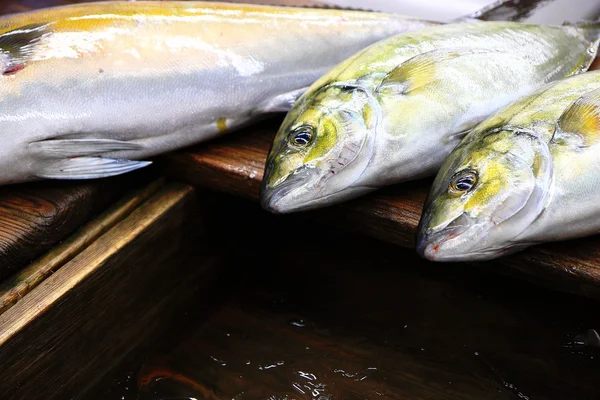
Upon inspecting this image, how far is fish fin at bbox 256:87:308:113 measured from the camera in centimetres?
234

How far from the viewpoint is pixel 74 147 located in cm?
214

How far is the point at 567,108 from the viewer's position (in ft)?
5.72

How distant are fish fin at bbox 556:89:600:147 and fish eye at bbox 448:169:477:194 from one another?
0.25m

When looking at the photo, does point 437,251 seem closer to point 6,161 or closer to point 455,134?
point 455,134

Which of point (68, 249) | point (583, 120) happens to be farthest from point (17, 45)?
point (583, 120)

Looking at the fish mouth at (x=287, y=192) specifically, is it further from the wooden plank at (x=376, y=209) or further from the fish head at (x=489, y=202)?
the fish head at (x=489, y=202)

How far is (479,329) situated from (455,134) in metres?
0.71

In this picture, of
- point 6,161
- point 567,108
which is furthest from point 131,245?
point 567,108

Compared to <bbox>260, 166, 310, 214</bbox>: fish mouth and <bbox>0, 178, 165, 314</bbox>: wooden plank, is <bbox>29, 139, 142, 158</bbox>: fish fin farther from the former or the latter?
<bbox>260, 166, 310, 214</bbox>: fish mouth

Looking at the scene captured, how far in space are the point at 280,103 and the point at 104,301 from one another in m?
0.88

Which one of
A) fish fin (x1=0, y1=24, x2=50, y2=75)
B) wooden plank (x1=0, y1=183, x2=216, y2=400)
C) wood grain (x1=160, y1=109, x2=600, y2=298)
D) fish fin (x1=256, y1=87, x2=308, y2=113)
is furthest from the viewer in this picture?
fish fin (x1=256, y1=87, x2=308, y2=113)

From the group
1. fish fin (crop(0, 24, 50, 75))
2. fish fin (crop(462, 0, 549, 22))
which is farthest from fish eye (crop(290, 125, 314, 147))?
fish fin (crop(462, 0, 549, 22))

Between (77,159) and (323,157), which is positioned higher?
(323,157)

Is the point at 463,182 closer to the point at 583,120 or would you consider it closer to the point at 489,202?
the point at 489,202
